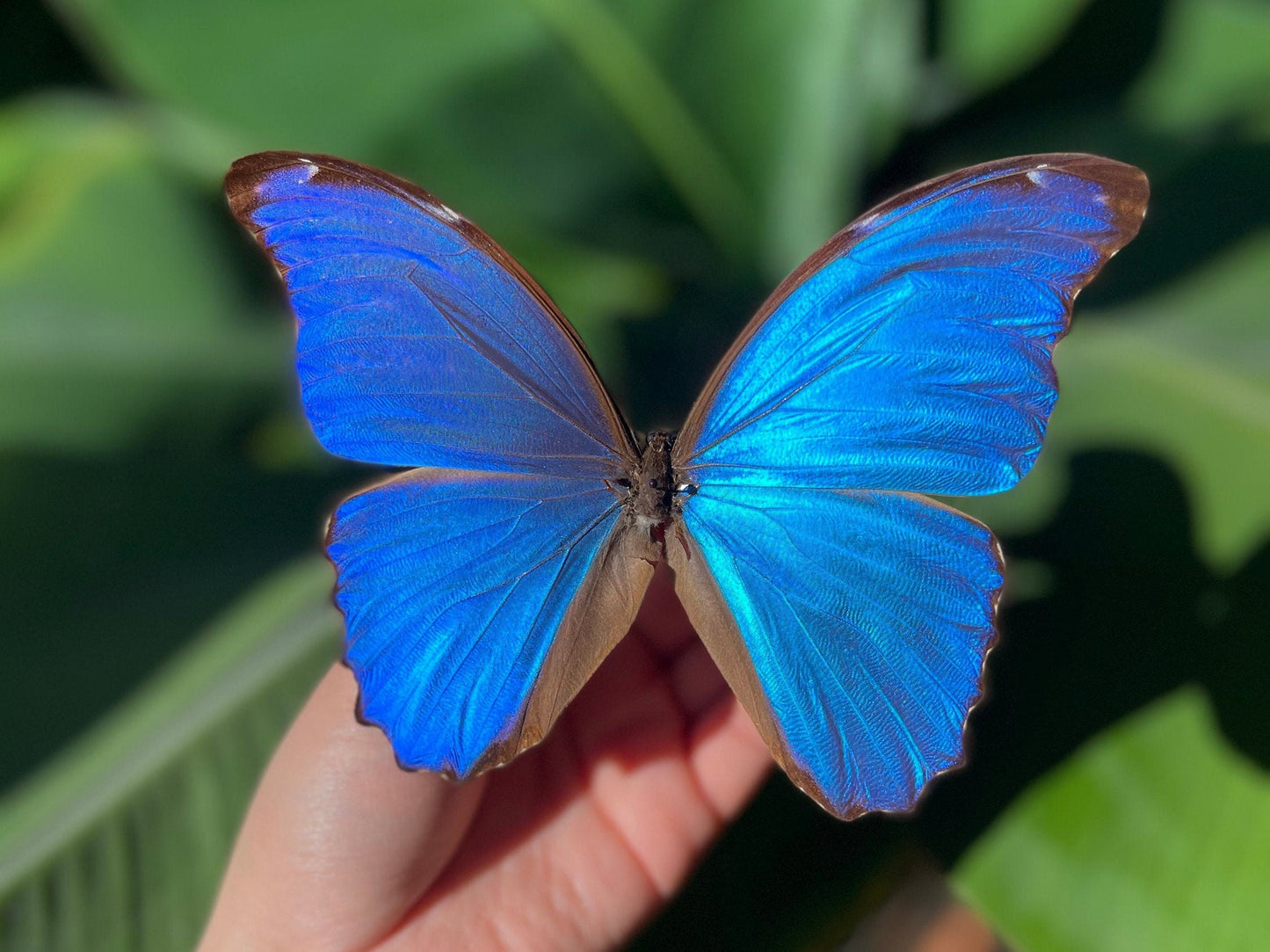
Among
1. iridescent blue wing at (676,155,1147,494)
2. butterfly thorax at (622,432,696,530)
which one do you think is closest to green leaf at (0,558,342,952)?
butterfly thorax at (622,432,696,530)

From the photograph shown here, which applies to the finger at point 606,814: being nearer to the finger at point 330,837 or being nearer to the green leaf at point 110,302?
the finger at point 330,837

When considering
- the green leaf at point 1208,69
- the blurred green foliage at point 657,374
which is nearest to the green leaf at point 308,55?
the blurred green foliage at point 657,374

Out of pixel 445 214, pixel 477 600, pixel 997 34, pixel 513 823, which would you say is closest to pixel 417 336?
pixel 445 214

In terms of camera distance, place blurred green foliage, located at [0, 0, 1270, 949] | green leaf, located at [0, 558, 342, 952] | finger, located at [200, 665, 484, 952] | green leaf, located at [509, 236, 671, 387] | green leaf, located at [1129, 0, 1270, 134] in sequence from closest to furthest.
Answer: finger, located at [200, 665, 484, 952], green leaf, located at [0, 558, 342, 952], blurred green foliage, located at [0, 0, 1270, 949], green leaf, located at [1129, 0, 1270, 134], green leaf, located at [509, 236, 671, 387]

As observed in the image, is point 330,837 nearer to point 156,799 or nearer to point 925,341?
point 156,799

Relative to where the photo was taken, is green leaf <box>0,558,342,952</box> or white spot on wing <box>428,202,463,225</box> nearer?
white spot on wing <box>428,202,463,225</box>

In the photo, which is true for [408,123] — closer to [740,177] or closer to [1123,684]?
[740,177]

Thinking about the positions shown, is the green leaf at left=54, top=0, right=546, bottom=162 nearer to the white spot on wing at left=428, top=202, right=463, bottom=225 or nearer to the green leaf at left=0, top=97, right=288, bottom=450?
the green leaf at left=0, top=97, right=288, bottom=450
